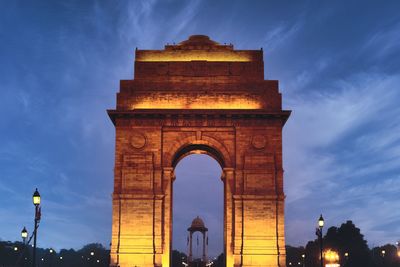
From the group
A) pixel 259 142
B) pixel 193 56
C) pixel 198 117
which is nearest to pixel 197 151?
pixel 198 117

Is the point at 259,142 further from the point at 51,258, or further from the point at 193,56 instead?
the point at 51,258

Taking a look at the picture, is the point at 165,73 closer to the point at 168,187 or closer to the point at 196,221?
the point at 168,187

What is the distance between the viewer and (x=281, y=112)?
4359 cm

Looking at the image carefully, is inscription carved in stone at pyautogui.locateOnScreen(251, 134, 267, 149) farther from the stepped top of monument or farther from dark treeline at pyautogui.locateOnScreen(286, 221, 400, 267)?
dark treeline at pyautogui.locateOnScreen(286, 221, 400, 267)

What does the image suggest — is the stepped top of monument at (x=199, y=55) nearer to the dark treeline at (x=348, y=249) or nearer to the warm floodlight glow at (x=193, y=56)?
the warm floodlight glow at (x=193, y=56)

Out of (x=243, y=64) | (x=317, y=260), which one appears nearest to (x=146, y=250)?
(x=243, y=64)

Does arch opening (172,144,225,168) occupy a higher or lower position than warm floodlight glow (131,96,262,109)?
lower

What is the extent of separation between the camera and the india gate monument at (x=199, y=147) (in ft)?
139

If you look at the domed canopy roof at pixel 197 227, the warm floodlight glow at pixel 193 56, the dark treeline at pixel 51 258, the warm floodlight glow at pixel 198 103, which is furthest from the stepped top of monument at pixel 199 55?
the domed canopy roof at pixel 197 227

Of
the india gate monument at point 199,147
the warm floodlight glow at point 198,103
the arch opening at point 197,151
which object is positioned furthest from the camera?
the arch opening at point 197,151

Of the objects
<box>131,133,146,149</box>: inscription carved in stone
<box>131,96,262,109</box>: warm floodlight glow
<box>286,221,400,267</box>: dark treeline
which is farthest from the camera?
<box>286,221,400,267</box>: dark treeline

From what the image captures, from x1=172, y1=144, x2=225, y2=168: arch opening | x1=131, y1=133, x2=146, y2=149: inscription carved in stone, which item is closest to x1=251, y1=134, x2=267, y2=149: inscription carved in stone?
x1=172, y1=144, x2=225, y2=168: arch opening

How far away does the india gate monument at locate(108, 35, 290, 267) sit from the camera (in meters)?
42.3

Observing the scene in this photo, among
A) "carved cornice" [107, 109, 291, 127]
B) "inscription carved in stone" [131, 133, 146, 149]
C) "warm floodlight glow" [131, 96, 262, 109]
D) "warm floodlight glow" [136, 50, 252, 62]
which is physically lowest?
"inscription carved in stone" [131, 133, 146, 149]
